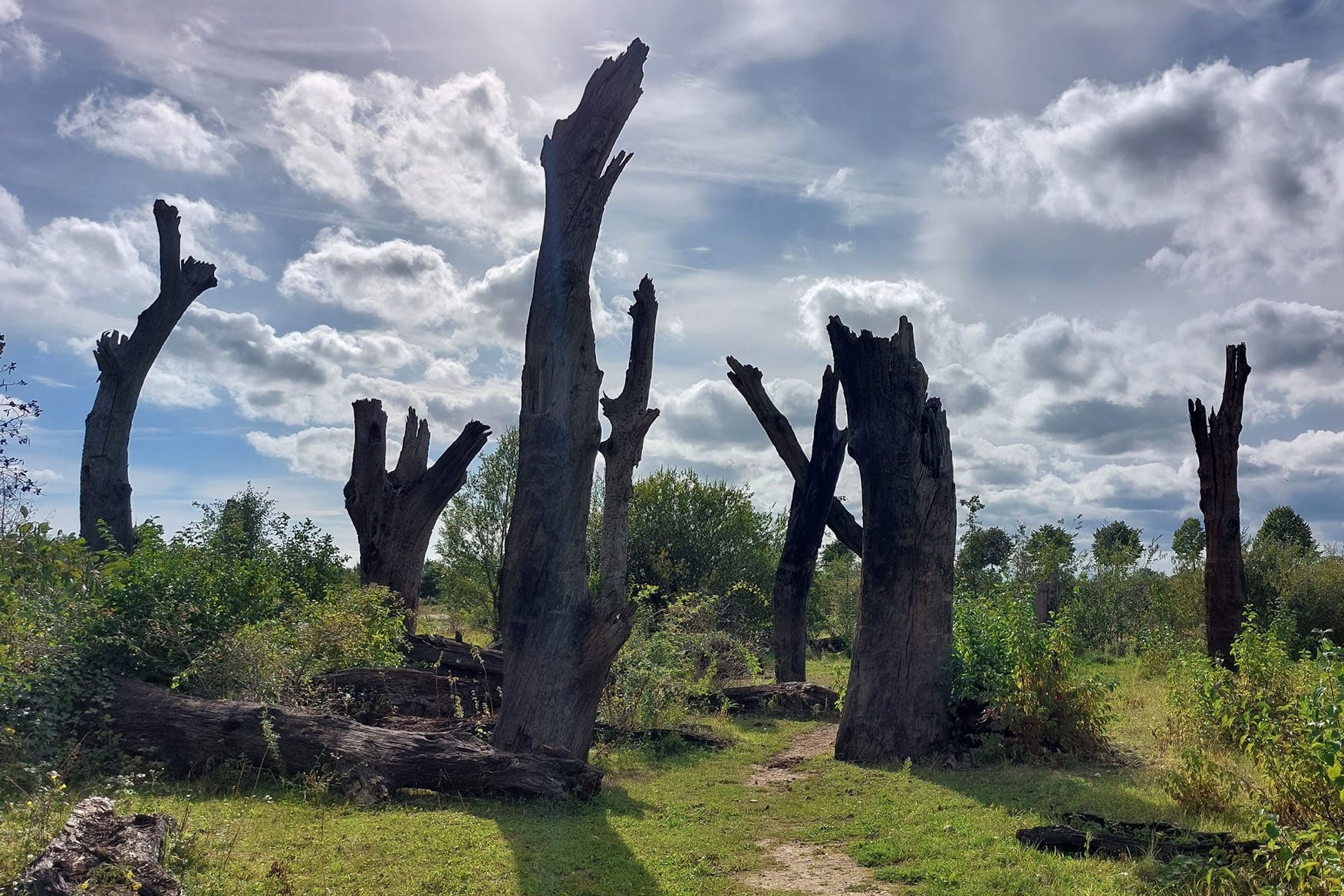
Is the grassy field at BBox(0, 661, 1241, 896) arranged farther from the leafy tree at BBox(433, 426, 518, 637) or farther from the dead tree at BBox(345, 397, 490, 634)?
the leafy tree at BBox(433, 426, 518, 637)

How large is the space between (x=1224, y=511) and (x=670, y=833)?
35.8ft

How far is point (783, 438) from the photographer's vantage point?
18.0m

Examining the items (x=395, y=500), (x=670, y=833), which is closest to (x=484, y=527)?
(x=395, y=500)

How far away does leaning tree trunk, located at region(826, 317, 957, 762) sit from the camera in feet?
37.5

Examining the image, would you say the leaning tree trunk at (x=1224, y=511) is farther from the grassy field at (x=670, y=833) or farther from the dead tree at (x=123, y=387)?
the dead tree at (x=123, y=387)

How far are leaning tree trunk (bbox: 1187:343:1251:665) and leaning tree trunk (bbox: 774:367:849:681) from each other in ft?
18.9

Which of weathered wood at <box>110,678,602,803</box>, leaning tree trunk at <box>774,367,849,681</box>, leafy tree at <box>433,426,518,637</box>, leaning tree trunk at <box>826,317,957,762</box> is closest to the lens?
weathered wood at <box>110,678,602,803</box>

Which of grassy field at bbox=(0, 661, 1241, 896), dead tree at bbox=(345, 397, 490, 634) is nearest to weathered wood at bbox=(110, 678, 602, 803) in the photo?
grassy field at bbox=(0, 661, 1241, 896)

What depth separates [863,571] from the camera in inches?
468

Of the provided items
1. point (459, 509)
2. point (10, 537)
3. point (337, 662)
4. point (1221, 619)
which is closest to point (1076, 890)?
point (10, 537)

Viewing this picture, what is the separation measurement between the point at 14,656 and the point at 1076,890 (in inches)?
328

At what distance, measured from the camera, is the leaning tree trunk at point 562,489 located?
1018 cm

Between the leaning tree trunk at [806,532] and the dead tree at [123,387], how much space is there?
11.7 m

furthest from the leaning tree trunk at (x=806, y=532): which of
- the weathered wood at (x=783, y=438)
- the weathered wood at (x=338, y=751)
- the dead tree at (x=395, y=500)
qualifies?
the weathered wood at (x=338, y=751)
